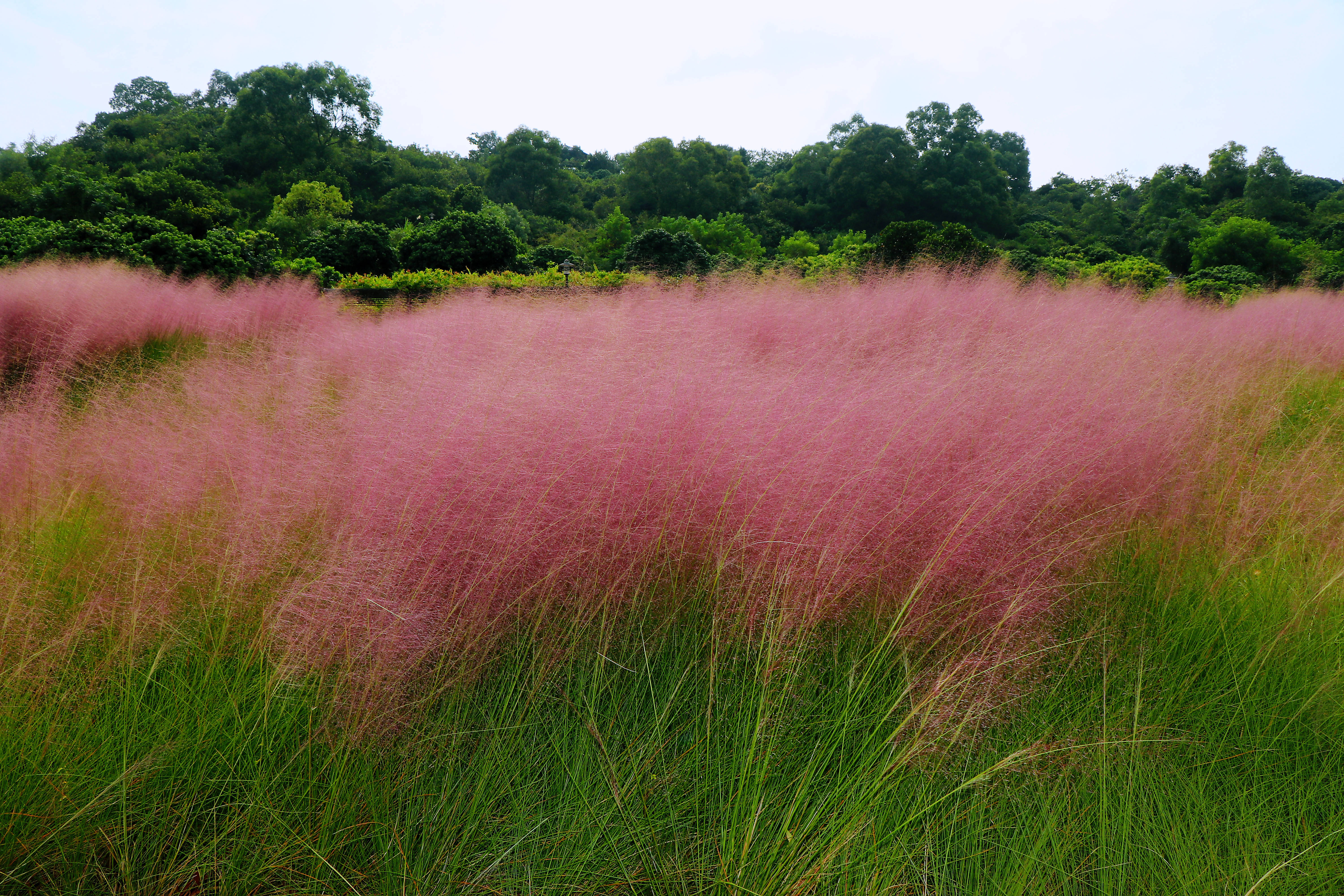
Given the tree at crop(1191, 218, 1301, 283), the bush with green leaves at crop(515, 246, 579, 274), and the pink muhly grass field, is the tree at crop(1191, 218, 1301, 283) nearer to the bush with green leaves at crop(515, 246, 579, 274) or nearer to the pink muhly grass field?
the bush with green leaves at crop(515, 246, 579, 274)

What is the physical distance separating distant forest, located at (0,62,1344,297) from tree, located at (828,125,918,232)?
73 mm

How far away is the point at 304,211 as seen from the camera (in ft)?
78.4

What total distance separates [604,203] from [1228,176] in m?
22.3

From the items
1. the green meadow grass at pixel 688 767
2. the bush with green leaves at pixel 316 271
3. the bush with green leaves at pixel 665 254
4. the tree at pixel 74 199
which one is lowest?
the green meadow grass at pixel 688 767

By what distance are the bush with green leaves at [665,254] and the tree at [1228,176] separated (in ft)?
66.5

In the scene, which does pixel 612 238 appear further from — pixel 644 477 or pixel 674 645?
pixel 674 645

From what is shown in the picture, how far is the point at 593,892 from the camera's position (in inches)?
51.9

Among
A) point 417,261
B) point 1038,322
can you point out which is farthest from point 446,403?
point 417,261

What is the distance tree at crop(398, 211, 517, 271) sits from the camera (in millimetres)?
10992

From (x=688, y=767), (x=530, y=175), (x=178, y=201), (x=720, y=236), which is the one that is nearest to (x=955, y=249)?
(x=720, y=236)

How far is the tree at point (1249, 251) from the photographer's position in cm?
1426

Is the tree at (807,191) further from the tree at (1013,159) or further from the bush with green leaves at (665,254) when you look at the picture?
the bush with green leaves at (665,254)

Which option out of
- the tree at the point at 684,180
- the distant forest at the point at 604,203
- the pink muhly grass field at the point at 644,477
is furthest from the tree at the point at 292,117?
the pink muhly grass field at the point at 644,477

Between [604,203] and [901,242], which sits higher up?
[604,203]
